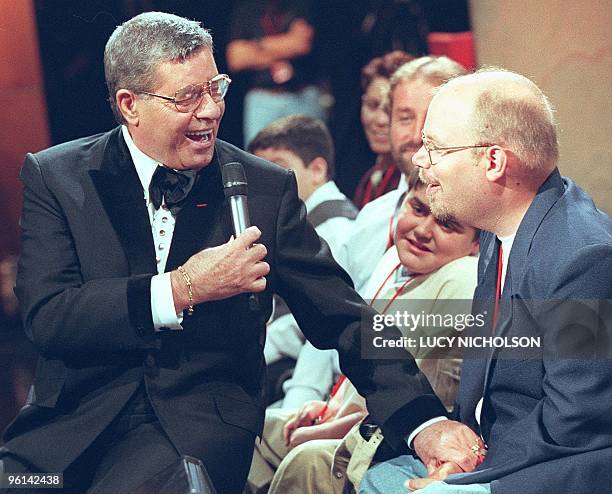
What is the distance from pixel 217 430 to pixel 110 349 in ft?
1.18

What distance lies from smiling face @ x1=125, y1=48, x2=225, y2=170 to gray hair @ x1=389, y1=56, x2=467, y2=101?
1275mm

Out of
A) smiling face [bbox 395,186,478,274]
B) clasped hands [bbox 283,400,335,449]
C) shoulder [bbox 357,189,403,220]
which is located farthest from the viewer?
shoulder [bbox 357,189,403,220]

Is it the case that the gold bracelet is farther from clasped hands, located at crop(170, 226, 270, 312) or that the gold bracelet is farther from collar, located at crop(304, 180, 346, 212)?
collar, located at crop(304, 180, 346, 212)

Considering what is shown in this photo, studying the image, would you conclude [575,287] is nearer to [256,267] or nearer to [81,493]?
[256,267]

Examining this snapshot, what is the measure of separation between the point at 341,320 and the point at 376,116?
80.6 inches

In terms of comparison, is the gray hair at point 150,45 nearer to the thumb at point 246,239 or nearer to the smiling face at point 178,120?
the smiling face at point 178,120

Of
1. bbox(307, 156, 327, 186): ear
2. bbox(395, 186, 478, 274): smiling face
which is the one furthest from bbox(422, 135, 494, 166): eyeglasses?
bbox(307, 156, 327, 186): ear

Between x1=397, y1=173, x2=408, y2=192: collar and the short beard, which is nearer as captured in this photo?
the short beard

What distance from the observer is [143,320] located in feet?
8.52

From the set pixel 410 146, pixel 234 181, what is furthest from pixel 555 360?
pixel 410 146

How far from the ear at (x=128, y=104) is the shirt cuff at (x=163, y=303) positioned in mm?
468

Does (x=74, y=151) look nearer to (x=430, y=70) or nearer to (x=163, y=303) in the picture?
(x=163, y=303)

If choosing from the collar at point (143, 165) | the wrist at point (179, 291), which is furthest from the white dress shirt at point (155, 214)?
the wrist at point (179, 291)

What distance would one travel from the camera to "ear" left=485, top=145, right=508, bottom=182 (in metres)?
2.43
